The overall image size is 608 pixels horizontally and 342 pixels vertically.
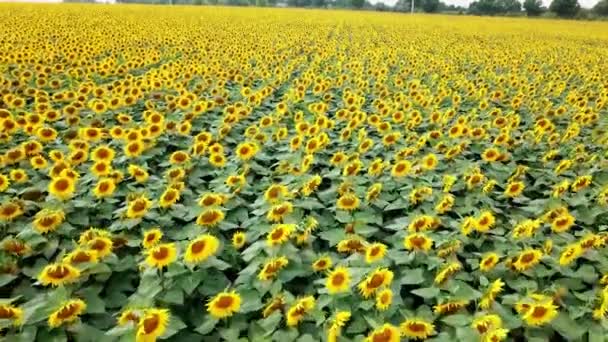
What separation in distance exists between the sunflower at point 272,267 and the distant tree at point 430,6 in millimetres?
63254

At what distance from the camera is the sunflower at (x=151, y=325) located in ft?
7.42

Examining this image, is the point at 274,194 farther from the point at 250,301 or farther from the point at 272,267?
the point at 250,301

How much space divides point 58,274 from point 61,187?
1040mm

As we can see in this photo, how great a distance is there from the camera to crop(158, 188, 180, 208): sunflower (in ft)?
11.9

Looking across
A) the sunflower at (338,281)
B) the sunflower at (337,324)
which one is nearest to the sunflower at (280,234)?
the sunflower at (338,281)

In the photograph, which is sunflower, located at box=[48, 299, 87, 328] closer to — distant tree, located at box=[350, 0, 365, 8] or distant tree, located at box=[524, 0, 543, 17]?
distant tree, located at box=[524, 0, 543, 17]

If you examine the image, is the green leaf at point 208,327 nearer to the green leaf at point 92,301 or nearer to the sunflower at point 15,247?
the green leaf at point 92,301

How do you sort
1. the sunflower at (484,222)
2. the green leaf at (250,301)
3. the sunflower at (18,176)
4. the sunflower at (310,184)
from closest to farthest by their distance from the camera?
1. the green leaf at (250,301)
2. the sunflower at (484,222)
3. the sunflower at (310,184)
4. the sunflower at (18,176)

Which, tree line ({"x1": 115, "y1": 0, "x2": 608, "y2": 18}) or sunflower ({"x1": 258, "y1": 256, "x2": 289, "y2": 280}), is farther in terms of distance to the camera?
tree line ({"x1": 115, "y1": 0, "x2": 608, "y2": 18})

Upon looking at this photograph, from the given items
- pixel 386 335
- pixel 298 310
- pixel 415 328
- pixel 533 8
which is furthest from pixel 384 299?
pixel 533 8

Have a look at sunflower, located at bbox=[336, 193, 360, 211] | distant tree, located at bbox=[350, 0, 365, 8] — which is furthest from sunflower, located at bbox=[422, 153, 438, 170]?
distant tree, located at bbox=[350, 0, 365, 8]

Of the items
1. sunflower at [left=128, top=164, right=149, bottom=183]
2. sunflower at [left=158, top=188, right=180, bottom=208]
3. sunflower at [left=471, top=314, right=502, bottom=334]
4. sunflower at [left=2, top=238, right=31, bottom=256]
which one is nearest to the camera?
sunflower at [left=471, top=314, right=502, bottom=334]

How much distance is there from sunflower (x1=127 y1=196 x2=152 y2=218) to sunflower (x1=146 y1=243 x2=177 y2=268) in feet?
2.25

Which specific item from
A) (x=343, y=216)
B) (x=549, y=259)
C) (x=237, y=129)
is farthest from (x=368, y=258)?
(x=237, y=129)
